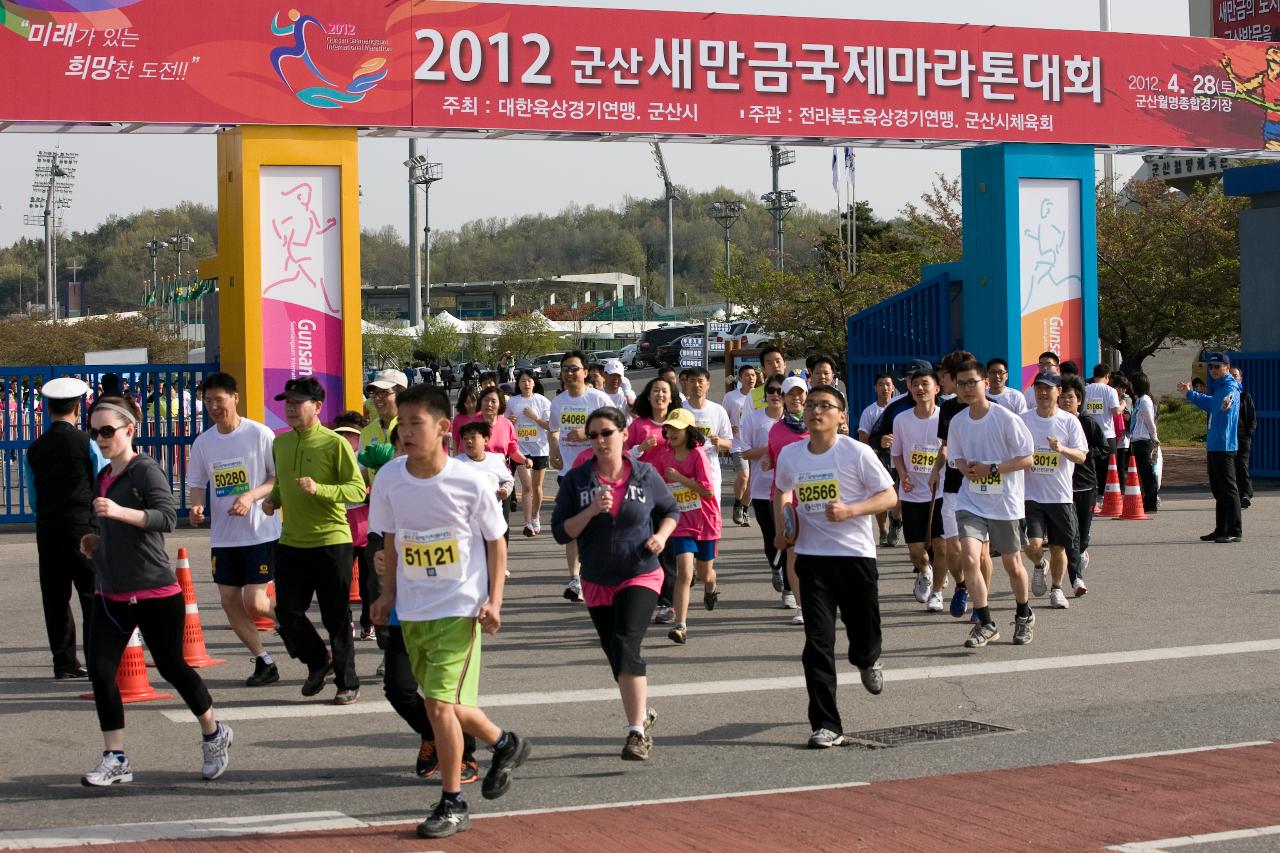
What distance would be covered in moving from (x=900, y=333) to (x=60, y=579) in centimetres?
1364

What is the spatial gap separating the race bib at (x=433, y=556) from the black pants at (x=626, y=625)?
1355mm

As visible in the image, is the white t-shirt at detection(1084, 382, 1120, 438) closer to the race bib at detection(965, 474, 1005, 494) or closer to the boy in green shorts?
the race bib at detection(965, 474, 1005, 494)

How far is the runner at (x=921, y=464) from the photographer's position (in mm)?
11906

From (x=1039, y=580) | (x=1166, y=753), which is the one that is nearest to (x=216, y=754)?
(x=1166, y=753)

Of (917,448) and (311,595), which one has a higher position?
(917,448)

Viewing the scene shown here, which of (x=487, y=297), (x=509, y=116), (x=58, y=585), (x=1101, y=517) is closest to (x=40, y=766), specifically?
(x=58, y=585)

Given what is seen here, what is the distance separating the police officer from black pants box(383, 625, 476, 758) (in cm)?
326

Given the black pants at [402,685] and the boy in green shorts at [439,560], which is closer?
the boy in green shorts at [439,560]

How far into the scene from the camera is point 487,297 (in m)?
138

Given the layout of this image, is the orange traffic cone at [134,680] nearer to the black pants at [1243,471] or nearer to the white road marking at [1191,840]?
the white road marking at [1191,840]

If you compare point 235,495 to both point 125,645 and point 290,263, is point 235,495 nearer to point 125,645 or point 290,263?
point 125,645

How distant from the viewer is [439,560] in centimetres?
646

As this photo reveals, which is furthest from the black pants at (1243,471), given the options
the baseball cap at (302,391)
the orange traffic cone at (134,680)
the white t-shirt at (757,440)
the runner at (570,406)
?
the orange traffic cone at (134,680)

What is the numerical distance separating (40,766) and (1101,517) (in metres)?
14.1
